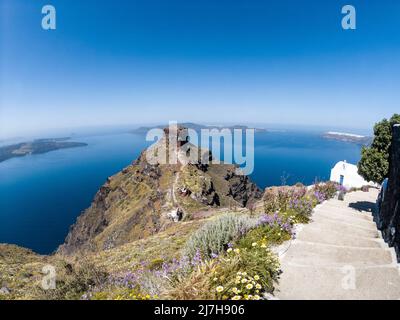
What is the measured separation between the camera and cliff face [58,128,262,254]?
2566 inches

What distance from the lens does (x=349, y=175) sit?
110 feet

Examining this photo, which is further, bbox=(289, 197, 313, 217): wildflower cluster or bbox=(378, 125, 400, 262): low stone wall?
bbox=(289, 197, 313, 217): wildflower cluster

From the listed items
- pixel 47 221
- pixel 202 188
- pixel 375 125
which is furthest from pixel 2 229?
pixel 375 125

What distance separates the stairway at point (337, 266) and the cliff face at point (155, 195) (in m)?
40.8

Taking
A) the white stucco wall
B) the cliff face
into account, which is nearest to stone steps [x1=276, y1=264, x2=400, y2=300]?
the white stucco wall

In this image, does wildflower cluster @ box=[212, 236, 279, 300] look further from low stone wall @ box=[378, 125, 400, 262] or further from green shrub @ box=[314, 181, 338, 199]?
green shrub @ box=[314, 181, 338, 199]

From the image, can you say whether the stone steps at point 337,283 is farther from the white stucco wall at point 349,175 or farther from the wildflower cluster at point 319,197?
the white stucco wall at point 349,175

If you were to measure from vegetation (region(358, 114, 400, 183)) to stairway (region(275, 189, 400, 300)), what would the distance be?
5376 mm

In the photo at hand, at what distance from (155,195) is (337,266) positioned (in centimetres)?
7697

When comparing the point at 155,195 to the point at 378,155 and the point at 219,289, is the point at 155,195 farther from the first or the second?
the point at 219,289

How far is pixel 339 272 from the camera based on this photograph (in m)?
5.91

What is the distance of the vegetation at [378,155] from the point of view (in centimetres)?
1327
